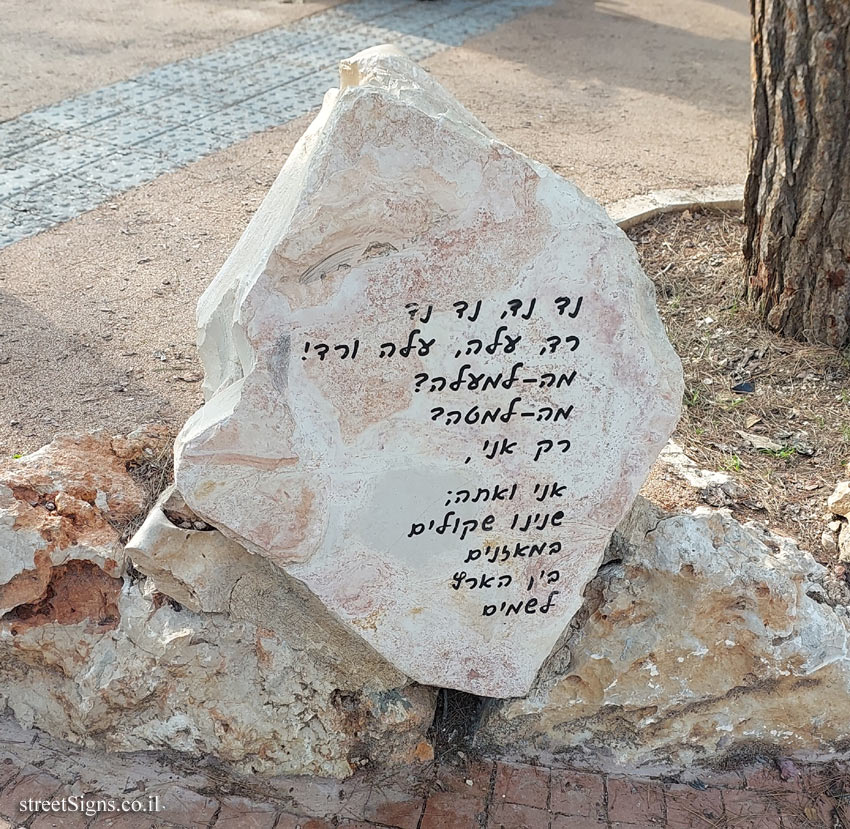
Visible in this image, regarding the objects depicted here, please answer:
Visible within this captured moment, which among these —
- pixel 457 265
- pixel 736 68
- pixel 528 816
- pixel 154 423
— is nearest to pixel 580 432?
pixel 457 265

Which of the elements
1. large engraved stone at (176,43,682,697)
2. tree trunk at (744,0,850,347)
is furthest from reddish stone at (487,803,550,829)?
tree trunk at (744,0,850,347)

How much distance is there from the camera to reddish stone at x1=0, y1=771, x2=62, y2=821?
2.67 meters

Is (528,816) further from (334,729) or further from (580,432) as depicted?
(580,432)

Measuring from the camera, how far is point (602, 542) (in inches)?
106

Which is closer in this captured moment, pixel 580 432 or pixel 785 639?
pixel 580 432

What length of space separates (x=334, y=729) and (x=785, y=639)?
128 cm

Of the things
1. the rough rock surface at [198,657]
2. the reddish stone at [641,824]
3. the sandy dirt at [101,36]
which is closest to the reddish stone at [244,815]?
the rough rock surface at [198,657]

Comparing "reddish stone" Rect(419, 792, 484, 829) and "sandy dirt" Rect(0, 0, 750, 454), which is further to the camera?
"sandy dirt" Rect(0, 0, 750, 454)

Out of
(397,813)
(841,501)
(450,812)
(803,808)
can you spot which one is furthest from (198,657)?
(841,501)

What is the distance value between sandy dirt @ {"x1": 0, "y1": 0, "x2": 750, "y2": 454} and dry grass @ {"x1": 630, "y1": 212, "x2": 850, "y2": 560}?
1009mm

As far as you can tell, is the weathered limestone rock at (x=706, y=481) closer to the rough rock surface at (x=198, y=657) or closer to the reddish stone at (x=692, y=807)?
the reddish stone at (x=692, y=807)

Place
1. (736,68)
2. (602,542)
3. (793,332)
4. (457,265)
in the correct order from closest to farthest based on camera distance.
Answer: (457,265), (602,542), (793,332), (736,68)

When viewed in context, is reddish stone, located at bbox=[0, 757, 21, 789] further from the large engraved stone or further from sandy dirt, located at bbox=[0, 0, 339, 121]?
sandy dirt, located at bbox=[0, 0, 339, 121]

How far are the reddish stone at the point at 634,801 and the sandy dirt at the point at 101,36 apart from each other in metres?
5.36
